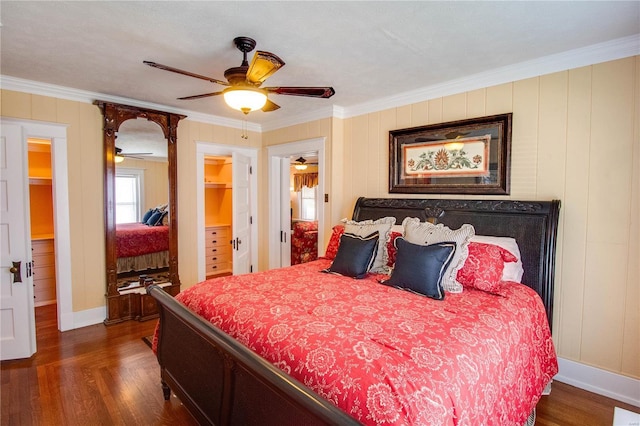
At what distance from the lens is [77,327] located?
12.1ft

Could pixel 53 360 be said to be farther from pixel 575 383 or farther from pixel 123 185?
pixel 575 383

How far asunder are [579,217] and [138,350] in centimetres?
398

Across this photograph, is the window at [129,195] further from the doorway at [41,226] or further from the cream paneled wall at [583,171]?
the doorway at [41,226]

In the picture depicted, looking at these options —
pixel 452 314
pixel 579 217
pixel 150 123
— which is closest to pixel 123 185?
pixel 150 123

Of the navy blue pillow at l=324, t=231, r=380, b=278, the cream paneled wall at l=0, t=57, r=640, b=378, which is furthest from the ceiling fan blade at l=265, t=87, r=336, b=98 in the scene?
the cream paneled wall at l=0, t=57, r=640, b=378

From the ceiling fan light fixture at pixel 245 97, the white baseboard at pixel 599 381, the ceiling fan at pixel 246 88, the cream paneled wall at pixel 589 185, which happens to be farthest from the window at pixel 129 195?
the white baseboard at pixel 599 381

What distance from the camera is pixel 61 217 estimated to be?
11.7 ft

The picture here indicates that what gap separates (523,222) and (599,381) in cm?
128

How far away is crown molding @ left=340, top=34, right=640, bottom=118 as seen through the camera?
7.74 ft

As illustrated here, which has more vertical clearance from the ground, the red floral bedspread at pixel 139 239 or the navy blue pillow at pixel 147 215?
the navy blue pillow at pixel 147 215

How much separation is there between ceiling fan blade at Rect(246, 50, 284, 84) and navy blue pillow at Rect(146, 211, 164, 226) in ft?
8.80

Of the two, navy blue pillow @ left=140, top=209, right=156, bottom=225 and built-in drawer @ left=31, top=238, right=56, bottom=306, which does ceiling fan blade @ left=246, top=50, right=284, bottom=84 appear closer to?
navy blue pillow @ left=140, top=209, right=156, bottom=225

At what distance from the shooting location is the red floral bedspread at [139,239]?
3.98 meters

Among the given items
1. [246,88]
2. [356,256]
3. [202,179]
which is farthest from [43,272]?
[356,256]
